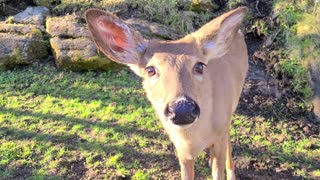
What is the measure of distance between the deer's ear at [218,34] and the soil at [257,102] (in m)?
1.86

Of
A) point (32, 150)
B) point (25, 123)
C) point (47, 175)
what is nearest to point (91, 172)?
point (47, 175)

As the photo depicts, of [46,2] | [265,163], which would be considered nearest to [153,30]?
[46,2]

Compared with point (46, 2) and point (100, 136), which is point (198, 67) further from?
point (46, 2)

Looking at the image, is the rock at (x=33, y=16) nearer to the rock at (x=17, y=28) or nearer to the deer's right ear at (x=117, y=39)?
the rock at (x=17, y=28)

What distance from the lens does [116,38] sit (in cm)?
447

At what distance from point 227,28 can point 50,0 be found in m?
5.36

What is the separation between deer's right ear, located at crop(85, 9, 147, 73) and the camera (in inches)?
170

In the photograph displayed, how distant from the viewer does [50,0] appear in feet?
29.8

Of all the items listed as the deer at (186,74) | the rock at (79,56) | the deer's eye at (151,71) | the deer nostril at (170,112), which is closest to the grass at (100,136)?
the rock at (79,56)

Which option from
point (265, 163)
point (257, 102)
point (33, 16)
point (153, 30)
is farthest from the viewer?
point (33, 16)

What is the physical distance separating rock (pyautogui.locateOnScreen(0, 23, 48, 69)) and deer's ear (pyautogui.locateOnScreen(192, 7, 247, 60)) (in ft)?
13.8

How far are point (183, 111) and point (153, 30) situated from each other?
4.65 meters

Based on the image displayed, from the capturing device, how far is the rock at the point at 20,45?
7945mm

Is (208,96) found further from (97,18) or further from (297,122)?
(297,122)
